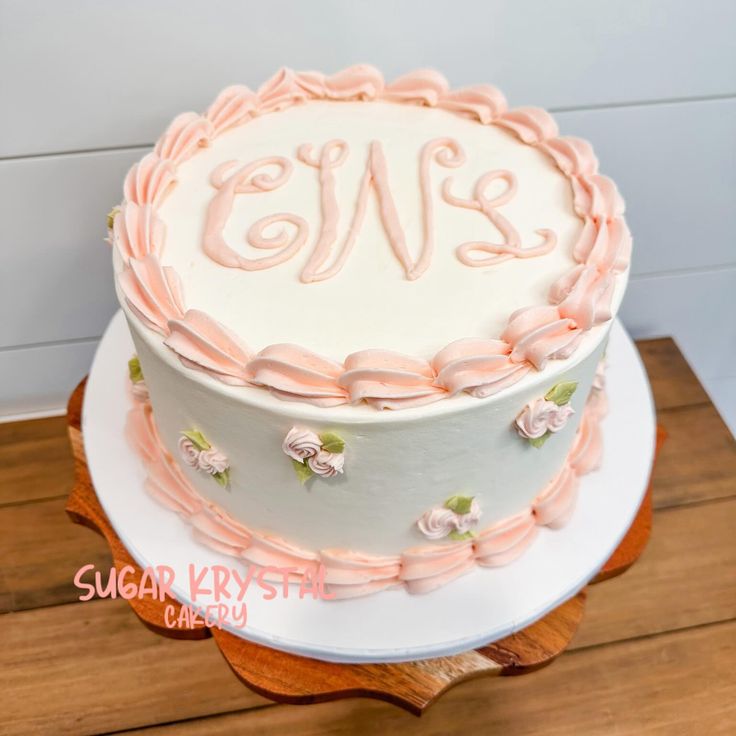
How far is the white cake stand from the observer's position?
1271mm

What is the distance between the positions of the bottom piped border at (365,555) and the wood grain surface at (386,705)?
0.33 m

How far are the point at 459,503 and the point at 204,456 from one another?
41 cm

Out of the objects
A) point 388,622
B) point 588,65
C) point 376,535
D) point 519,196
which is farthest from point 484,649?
point 588,65

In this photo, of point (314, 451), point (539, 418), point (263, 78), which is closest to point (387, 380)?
point (314, 451)

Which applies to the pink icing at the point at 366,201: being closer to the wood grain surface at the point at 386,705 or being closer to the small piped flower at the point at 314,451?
the small piped flower at the point at 314,451

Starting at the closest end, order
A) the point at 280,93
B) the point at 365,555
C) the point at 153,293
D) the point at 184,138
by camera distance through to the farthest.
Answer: the point at 153,293 → the point at 365,555 → the point at 184,138 → the point at 280,93

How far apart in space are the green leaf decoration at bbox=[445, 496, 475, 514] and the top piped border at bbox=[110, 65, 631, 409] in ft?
0.70

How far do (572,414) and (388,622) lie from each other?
0.46 m

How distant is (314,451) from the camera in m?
1.09

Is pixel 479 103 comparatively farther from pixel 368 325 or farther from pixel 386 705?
pixel 386 705

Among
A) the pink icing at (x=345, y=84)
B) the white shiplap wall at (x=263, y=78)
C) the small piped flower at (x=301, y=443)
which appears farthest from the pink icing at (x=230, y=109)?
the small piped flower at (x=301, y=443)

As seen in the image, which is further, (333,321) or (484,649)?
(484,649)

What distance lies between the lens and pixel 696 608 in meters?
1.62

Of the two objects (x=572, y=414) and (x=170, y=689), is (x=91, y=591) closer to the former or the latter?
(x=170, y=689)
